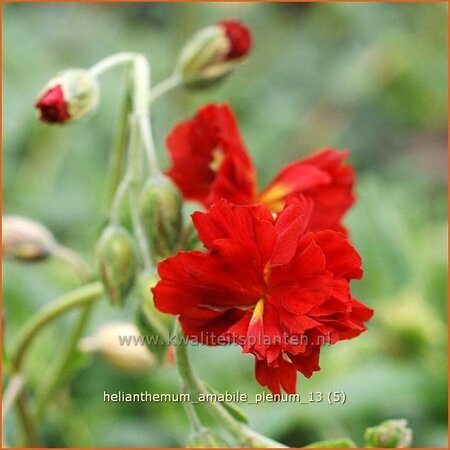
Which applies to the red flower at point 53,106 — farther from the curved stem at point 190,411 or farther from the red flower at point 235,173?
the curved stem at point 190,411

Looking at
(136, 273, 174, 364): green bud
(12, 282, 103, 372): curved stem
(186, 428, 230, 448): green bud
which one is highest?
(12, 282, 103, 372): curved stem

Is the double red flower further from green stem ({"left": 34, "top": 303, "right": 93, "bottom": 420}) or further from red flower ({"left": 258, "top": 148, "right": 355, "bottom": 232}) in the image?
green stem ({"left": 34, "top": 303, "right": 93, "bottom": 420})

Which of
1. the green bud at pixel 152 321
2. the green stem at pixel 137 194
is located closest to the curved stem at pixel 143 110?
the green stem at pixel 137 194

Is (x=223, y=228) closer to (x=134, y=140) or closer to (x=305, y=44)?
(x=134, y=140)

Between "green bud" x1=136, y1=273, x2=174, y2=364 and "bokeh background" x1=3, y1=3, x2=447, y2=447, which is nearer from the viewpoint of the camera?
"green bud" x1=136, y1=273, x2=174, y2=364

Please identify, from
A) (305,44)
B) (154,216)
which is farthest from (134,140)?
(305,44)

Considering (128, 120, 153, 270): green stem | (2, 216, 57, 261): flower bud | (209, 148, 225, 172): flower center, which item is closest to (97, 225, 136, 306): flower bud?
(128, 120, 153, 270): green stem
